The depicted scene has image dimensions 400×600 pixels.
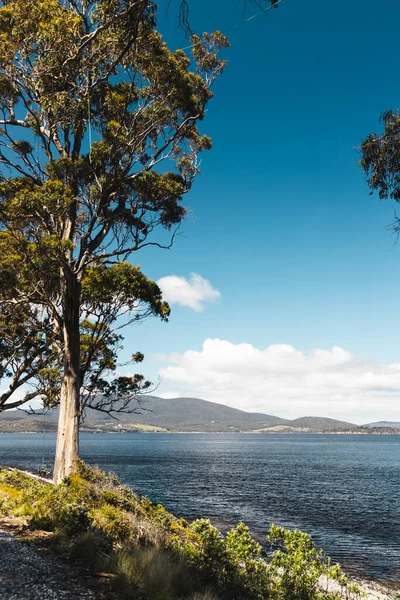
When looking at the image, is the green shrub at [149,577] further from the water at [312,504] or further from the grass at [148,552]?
the water at [312,504]

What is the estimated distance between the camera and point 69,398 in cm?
1655

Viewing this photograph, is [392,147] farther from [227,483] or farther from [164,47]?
[227,483]

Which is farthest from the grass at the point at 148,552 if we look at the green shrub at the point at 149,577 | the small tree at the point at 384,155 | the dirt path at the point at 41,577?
the small tree at the point at 384,155

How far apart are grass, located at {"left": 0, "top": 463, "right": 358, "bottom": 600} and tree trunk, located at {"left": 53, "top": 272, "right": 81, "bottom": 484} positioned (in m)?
0.73

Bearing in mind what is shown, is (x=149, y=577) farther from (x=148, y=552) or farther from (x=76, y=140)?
(x=76, y=140)

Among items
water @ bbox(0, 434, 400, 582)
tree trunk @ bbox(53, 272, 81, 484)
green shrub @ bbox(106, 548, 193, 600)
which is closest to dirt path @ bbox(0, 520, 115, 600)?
green shrub @ bbox(106, 548, 193, 600)

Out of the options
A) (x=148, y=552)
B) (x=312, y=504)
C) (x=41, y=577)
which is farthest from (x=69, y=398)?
(x=312, y=504)

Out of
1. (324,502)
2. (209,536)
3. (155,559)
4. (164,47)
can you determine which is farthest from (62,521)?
(324,502)

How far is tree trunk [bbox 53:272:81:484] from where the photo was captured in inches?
642

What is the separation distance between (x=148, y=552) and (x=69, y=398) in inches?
316

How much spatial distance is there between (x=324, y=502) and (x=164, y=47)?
47118mm

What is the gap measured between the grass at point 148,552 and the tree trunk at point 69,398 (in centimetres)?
73

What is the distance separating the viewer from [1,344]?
2648 centimetres

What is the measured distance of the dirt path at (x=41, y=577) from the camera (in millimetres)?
6809
